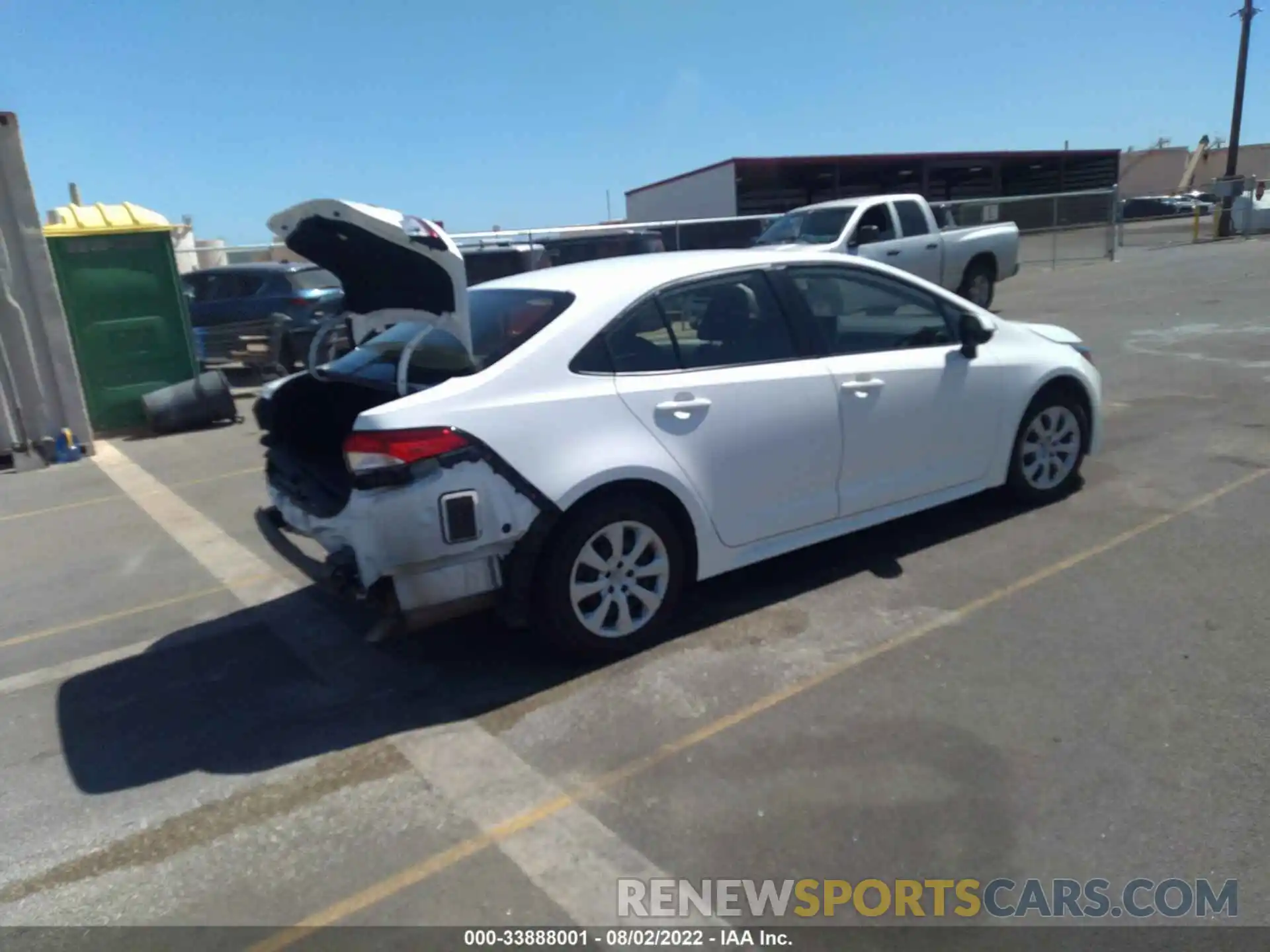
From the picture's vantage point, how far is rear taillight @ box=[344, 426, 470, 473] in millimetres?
3488

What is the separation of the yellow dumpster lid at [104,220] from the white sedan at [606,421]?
24.1 feet

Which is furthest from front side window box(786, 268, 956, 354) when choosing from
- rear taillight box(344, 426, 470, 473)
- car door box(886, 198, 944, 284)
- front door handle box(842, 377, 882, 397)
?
car door box(886, 198, 944, 284)

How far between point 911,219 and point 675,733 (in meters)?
13.4

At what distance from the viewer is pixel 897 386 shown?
475 centimetres

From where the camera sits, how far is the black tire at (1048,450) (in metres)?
5.46

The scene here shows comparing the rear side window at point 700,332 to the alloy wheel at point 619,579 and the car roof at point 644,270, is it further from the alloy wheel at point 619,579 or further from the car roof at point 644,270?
the alloy wheel at point 619,579

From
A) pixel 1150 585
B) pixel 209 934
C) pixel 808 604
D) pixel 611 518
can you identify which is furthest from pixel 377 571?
pixel 1150 585

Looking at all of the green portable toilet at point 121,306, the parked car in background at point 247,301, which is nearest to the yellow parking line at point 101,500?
the green portable toilet at point 121,306

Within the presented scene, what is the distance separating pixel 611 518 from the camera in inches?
154

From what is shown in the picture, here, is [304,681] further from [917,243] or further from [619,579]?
[917,243]

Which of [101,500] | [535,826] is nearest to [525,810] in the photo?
[535,826]

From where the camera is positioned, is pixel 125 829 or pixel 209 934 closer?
pixel 209 934

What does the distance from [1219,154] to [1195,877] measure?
80998mm

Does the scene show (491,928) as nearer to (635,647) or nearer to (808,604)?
(635,647)
